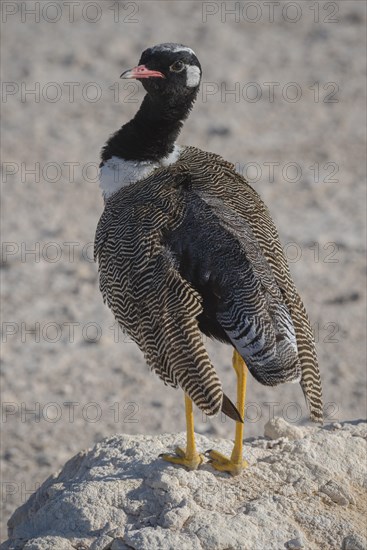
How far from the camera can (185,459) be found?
259 inches

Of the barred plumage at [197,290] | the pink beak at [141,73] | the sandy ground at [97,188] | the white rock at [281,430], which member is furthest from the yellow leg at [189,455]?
the sandy ground at [97,188]

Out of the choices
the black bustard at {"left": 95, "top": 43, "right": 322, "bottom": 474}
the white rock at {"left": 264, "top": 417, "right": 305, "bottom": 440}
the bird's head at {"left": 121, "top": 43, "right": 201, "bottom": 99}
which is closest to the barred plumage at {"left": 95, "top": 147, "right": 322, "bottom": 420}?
the black bustard at {"left": 95, "top": 43, "right": 322, "bottom": 474}

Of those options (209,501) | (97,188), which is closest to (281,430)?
(209,501)

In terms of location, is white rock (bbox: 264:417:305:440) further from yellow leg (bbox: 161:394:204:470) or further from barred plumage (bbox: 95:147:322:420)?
barred plumage (bbox: 95:147:322:420)

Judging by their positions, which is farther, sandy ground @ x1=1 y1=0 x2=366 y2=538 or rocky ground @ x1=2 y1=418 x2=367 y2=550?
sandy ground @ x1=1 y1=0 x2=366 y2=538

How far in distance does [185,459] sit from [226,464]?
249 mm

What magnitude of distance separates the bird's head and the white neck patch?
0.45 metres

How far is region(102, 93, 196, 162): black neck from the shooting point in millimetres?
7508

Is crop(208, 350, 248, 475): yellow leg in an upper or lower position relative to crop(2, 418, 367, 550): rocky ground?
upper

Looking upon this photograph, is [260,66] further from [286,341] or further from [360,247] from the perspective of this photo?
[286,341]

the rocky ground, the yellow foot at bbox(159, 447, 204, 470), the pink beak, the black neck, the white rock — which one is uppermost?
the pink beak

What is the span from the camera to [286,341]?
20.0ft

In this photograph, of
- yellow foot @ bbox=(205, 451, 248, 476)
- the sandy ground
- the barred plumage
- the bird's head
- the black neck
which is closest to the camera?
the barred plumage

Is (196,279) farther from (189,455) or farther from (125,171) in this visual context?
(125,171)
